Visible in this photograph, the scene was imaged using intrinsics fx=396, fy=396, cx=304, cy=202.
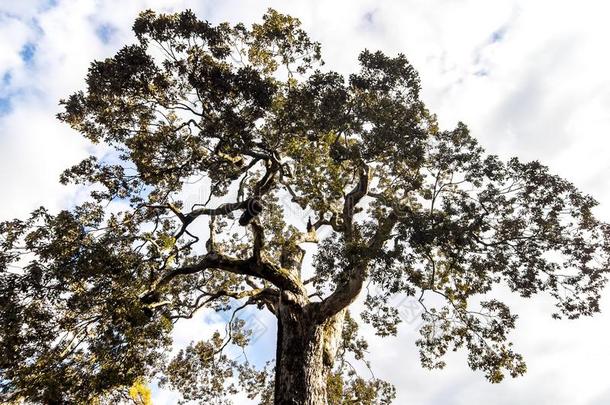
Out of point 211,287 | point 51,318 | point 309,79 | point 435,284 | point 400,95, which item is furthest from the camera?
point 211,287

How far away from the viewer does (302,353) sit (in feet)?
32.2

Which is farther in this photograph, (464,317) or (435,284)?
(435,284)

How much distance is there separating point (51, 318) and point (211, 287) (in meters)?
7.17

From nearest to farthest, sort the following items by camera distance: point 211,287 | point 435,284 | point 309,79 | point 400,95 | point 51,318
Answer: point 51,318 → point 309,79 → point 400,95 → point 435,284 → point 211,287

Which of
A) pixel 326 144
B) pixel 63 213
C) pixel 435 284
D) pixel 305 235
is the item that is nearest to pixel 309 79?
pixel 326 144

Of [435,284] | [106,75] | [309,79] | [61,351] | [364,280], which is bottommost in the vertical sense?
[61,351]

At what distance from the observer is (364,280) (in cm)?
1080

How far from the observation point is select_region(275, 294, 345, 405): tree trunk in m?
9.15

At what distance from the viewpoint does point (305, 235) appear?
46.5ft

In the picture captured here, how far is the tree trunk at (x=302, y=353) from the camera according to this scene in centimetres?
915

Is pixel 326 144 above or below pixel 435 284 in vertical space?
above

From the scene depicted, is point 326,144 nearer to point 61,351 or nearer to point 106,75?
point 106,75

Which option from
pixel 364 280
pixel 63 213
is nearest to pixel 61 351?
pixel 63 213

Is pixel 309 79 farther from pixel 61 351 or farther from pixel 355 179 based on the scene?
pixel 61 351
